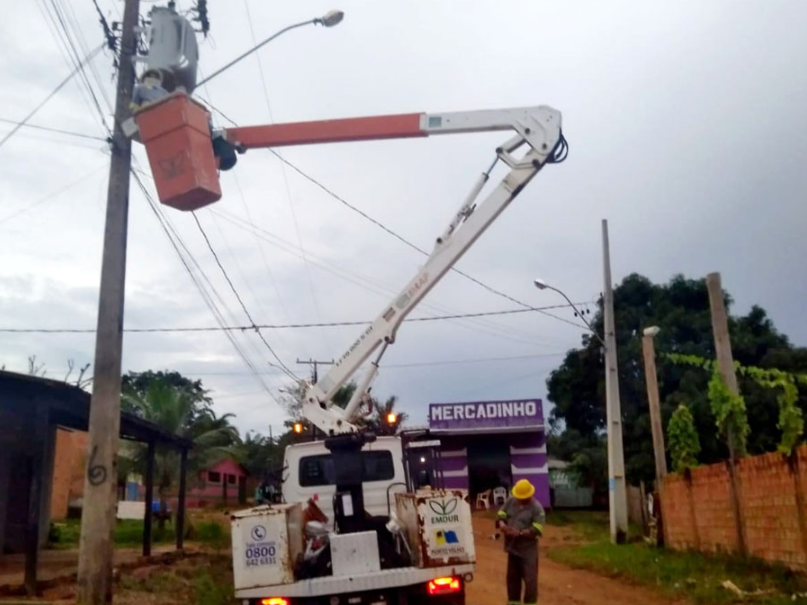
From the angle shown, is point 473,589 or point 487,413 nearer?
point 473,589

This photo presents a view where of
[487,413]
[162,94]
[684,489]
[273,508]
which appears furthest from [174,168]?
[487,413]

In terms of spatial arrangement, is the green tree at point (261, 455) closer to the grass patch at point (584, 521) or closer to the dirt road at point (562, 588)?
the grass patch at point (584, 521)

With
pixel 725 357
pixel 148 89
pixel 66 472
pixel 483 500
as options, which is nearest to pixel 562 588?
pixel 725 357

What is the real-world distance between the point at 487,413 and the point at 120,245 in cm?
2703

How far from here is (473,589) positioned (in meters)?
14.8

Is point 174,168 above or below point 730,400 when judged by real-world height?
above

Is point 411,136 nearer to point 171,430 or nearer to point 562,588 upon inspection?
point 562,588

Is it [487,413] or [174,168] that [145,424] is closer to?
[174,168]

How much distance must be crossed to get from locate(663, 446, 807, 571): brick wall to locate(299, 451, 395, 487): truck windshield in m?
5.72

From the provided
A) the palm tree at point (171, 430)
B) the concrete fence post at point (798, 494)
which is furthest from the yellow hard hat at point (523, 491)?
the palm tree at point (171, 430)

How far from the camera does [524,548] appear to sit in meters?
10.6

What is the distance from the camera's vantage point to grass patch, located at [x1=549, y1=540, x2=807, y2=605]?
12.5 m

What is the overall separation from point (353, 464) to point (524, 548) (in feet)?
7.97

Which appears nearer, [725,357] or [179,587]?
[179,587]
